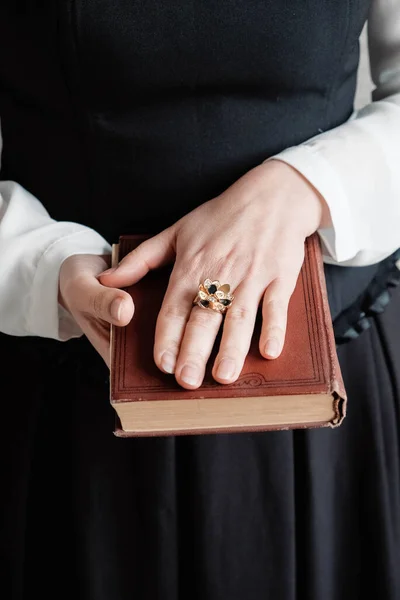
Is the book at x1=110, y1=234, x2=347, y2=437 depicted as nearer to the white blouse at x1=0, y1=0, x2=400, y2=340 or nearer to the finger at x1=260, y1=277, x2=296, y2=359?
the finger at x1=260, y1=277, x2=296, y2=359

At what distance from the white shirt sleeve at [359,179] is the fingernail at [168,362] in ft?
0.66

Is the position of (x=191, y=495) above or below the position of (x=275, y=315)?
below

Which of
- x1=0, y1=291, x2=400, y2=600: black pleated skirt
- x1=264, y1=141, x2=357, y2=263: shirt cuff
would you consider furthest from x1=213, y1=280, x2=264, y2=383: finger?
x1=0, y1=291, x2=400, y2=600: black pleated skirt

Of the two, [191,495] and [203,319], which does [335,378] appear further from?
[191,495]

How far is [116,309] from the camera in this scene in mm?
527

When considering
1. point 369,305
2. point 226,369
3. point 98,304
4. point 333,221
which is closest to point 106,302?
point 98,304

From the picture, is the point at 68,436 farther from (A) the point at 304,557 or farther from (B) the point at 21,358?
(A) the point at 304,557

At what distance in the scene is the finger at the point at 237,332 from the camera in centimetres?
49

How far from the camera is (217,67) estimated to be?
0.62 meters

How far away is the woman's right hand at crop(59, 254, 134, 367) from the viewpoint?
53cm

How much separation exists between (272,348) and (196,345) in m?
0.06

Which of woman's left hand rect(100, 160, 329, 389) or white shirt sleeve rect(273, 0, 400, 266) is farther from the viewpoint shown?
white shirt sleeve rect(273, 0, 400, 266)

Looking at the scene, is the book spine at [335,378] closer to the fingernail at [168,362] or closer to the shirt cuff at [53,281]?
the fingernail at [168,362]

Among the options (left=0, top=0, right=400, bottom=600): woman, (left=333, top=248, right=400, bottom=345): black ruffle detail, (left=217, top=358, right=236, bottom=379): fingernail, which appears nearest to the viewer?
(left=217, top=358, right=236, bottom=379): fingernail
